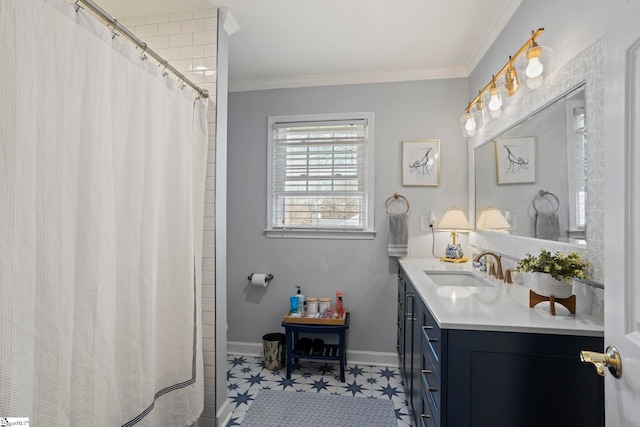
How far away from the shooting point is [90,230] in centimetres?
105

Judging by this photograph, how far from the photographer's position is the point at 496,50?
81.1 inches

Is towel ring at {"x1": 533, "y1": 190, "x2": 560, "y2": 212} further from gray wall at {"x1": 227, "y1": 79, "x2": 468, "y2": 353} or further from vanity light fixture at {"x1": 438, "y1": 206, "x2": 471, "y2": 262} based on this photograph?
gray wall at {"x1": 227, "y1": 79, "x2": 468, "y2": 353}

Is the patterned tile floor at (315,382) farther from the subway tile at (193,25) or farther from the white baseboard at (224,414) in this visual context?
the subway tile at (193,25)

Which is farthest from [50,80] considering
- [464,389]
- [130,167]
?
[464,389]

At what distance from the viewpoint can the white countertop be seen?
107 centimetres

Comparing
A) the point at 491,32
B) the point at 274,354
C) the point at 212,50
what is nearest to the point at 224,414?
the point at 274,354

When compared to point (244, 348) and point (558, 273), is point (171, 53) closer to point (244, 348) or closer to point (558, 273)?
point (558, 273)

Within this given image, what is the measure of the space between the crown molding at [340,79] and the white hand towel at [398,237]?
48.2 inches

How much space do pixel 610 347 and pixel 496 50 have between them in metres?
1.99

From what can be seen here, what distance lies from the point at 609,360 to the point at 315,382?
2067 millimetres

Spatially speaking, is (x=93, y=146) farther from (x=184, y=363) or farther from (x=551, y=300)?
(x=551, y=300)

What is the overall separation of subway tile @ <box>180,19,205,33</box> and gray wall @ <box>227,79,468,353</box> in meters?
1.05

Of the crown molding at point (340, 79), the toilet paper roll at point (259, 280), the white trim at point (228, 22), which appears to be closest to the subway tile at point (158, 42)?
the white trim at point (228, 22)

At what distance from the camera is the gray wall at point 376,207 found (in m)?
2.67
